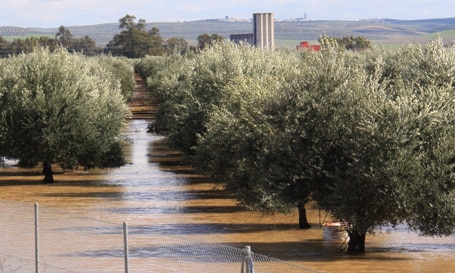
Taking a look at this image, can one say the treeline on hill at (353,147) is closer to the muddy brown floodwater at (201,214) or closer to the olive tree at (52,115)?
the muddy brown floodwater at (201,214)

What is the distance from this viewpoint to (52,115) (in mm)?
47219

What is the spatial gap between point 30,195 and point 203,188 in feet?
25.3

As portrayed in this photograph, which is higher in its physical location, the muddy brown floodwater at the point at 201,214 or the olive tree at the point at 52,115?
the olive tree at the point at 52,115

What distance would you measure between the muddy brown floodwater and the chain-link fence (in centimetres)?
226

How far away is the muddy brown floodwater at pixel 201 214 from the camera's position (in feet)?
90.7

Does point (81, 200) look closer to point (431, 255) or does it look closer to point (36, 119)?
point (36, 119)

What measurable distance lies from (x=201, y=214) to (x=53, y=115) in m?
12.4

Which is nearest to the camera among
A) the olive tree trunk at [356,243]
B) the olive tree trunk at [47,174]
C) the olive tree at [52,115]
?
the olive tree trunk at [356,243]

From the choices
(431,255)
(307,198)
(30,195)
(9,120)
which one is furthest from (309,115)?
(9,120)

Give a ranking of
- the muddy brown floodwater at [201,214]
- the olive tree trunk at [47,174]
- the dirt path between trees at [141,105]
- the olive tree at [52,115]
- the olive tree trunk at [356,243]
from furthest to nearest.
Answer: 1. the dirt path between trees at [141,105]
2. the olive tree trunk at [47,174]
3. the olive tree at [52,115]
4. the olive tree trunk at [356,243]
5. the muddy brown floodwater at [201,214]

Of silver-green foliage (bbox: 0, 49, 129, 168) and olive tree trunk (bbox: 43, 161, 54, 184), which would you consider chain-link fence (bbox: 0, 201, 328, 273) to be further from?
olive tree trunk (bbox: 43, 161, 54, 184)

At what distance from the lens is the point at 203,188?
46.6 metres

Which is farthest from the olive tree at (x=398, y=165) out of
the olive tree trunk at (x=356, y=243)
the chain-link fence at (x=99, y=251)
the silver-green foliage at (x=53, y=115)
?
the silver-green foliage at (x=53, y=115)

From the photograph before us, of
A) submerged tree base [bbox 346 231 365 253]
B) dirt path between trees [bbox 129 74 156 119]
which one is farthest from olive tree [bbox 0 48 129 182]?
dirt path between trees [bbox 129 74 156 119]
